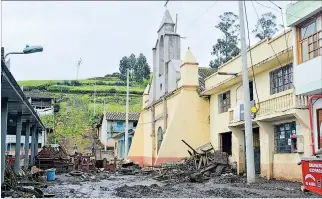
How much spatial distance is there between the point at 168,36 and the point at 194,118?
7.88m

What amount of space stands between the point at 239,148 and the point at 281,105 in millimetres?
4911

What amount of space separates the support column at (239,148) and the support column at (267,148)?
2.03 metres

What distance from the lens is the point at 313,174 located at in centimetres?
954

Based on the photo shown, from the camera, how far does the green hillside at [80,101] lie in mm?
53031

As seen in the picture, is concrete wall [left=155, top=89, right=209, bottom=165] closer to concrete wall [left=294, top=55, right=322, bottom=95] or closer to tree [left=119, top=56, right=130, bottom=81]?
concrete wall [left=294, top=55, right=322, bottom=95]

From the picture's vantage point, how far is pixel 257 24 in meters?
45.0

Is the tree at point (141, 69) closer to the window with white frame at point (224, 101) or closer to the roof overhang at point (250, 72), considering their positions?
the roof overhang at point (250, 72)

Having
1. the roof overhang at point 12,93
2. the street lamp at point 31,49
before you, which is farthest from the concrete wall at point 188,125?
the street lamp at point 31,49

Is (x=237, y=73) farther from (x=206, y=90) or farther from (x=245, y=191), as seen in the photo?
(x=245, y=191)

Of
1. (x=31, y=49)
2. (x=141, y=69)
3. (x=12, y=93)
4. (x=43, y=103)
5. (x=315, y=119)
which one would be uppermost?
(x=141, y=69)

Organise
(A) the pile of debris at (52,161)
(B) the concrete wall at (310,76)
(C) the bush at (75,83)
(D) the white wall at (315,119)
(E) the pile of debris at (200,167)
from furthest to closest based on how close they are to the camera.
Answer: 1. (C) the bush at (75,83)
2. (A) the pile of debris at (52,161)
3. (E) the pile of debris at (200,167)
4. (D) the white wall at (315,119)
5. (B) the concrete wall at (310,76)

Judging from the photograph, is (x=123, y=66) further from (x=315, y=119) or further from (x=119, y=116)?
(x=315, y=119)

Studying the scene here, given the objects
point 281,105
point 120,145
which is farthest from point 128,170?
point 120,145

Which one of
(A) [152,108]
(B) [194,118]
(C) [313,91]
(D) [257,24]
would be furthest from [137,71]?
(C) [313,91]
